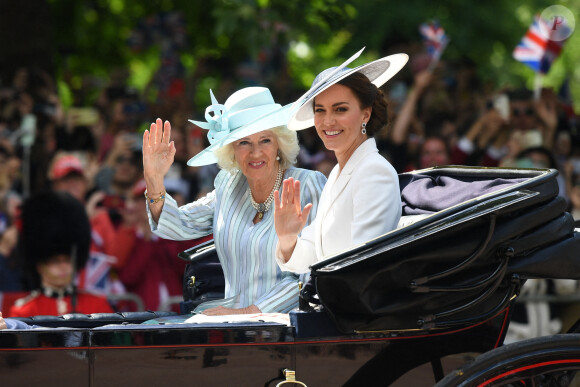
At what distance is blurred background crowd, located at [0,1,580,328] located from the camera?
677 centimetres

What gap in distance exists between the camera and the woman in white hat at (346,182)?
3414mm

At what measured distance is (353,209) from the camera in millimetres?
3465

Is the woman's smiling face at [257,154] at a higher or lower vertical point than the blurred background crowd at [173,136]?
lower

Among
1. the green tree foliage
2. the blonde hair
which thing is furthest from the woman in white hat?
the green tree foliage

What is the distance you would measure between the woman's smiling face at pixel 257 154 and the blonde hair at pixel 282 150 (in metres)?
0.04

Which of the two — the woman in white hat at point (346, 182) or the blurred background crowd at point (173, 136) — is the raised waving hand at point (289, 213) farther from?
the blurred background crowd at point (173, 136)

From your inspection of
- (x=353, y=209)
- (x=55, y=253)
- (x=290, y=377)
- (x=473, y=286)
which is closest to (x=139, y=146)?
(x=55, y=253)

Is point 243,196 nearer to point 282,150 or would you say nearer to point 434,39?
point 282,150

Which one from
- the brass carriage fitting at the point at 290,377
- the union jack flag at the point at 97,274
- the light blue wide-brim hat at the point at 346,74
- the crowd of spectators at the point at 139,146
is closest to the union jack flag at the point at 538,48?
the crowd of spectators at the point at 139,146

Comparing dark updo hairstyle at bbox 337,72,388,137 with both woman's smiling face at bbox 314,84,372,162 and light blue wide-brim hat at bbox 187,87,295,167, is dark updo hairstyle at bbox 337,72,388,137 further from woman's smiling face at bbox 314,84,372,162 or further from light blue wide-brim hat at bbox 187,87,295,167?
light blue wide-brim hat at bbox 187,87,295,167

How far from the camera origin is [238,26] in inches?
299

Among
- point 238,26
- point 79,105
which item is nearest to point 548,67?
point 238,26

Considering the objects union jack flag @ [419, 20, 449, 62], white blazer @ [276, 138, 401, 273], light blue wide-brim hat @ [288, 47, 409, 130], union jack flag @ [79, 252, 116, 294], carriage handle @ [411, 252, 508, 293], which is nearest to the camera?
carriage handle @ [411, 252, 508, 293]

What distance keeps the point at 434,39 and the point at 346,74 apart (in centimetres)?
494
